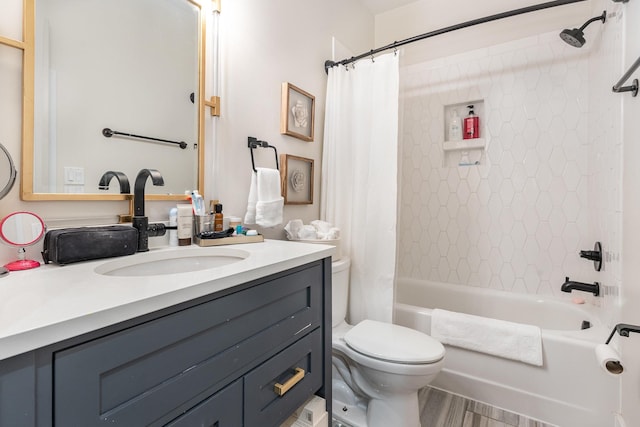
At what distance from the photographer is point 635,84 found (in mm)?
1121

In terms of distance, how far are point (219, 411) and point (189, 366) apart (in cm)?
15

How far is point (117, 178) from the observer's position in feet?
3.36

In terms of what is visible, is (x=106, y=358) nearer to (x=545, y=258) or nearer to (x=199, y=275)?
(x=199, y=275)

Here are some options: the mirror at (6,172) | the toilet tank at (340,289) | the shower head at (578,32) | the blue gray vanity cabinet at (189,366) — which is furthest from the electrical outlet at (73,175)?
the shower head at (578,32)

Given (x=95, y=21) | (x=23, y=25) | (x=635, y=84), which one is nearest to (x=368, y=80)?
(x=635, y=84)

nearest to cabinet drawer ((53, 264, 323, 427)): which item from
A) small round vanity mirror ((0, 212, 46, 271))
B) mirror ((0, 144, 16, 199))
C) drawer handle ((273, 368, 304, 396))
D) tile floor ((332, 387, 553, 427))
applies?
drawer handle ((273, 368, 304, 396))

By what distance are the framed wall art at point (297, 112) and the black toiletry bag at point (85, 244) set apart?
103 cm

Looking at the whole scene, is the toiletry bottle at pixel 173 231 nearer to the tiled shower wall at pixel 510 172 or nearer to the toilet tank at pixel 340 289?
the toilet tank at pixel 340 289

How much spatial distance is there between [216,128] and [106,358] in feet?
3.41

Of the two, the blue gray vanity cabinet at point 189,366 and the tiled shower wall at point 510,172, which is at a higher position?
the tiled shower wall at point 510,172

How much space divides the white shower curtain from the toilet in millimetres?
176

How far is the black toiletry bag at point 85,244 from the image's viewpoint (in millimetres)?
791

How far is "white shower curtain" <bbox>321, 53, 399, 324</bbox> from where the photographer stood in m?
1.73

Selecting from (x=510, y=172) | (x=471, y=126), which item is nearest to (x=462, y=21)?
(x=471, y=126)
